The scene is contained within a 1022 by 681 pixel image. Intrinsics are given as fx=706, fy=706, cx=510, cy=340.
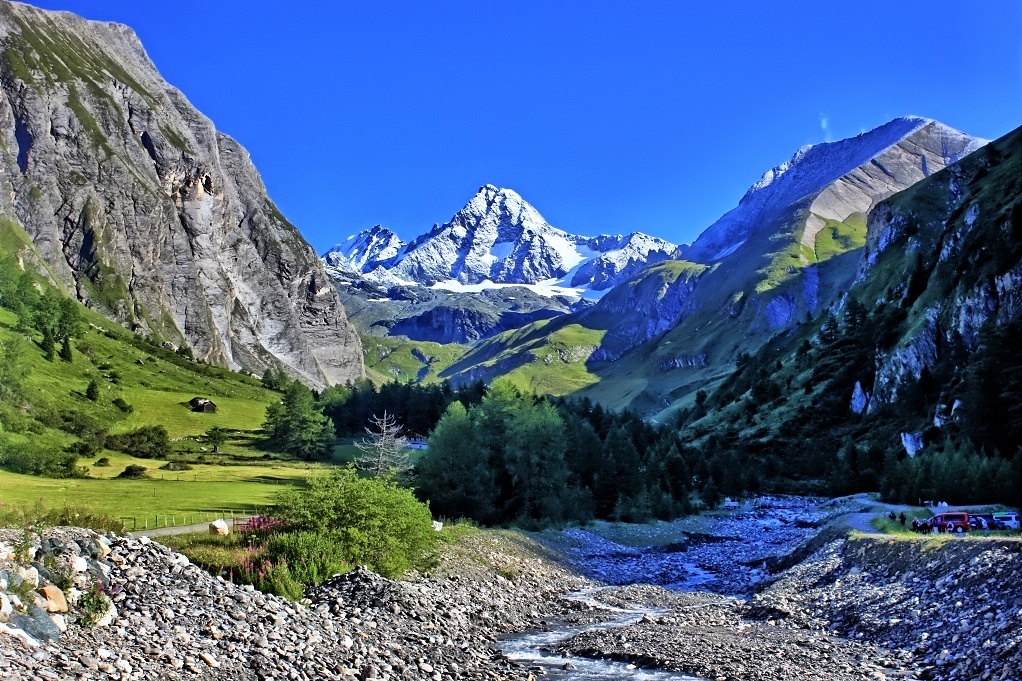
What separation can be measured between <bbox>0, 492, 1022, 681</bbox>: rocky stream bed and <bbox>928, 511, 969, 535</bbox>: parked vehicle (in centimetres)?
871

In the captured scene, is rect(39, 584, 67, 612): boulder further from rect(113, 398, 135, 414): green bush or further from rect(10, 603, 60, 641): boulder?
rect(113, 398, 135, 414): green bush

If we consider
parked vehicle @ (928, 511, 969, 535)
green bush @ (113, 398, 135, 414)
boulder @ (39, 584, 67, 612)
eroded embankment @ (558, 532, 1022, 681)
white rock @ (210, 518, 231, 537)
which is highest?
green bush @ (113, 398, 135, 414)

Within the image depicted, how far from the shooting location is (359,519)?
35406mm

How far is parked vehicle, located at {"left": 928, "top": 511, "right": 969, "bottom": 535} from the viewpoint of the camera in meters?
49.0

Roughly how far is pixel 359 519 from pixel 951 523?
41343mm

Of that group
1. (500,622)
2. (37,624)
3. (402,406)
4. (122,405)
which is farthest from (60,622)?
(402,406)

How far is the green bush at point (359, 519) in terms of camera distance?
34.6m

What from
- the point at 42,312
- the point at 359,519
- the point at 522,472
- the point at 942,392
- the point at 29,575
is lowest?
the point at 522,472

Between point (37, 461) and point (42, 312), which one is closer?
point (37, 461)

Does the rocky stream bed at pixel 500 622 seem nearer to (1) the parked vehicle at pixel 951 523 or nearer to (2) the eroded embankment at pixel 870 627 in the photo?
(2) the eroded embankment at pixel 870 627

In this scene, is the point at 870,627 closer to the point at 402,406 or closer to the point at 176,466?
the point at 176,466

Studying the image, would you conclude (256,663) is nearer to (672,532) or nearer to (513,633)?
(513,633)

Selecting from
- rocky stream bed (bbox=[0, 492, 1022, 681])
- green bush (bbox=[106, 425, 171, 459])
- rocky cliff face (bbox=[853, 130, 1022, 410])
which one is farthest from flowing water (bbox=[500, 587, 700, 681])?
rocky cliff face (bbox=[853, 130, 1022, 410])

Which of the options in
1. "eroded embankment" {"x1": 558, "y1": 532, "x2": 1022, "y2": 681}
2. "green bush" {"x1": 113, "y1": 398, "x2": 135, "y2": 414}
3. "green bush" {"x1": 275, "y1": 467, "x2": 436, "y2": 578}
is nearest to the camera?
"eroded embankment" {"x1": 558, "y1": 532, "x2": 1022, "y2": 681}
